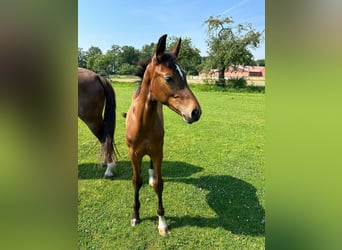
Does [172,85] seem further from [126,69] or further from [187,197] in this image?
[187,197]

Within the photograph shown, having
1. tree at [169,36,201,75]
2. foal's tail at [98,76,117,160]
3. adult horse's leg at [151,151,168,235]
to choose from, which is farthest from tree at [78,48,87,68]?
foal's tail at [98,76,117,160]

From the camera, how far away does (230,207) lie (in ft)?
7.23

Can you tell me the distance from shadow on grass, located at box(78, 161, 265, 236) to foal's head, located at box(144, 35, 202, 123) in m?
1.04

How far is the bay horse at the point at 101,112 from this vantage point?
90.4 inches

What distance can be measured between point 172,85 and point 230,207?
1326mm

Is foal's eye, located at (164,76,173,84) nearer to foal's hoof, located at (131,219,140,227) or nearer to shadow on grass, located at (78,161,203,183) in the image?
foal's hoof, located at (131,219,140,227)

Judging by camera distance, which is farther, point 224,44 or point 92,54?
point 224,44

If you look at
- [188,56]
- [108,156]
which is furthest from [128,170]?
[188,56]

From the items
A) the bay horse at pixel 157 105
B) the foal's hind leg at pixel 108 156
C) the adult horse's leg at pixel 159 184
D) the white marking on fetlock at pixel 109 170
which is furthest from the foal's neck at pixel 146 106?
the white marking on fetlock at pixel 109 170

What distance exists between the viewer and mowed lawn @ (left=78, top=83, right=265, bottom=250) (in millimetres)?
1812
